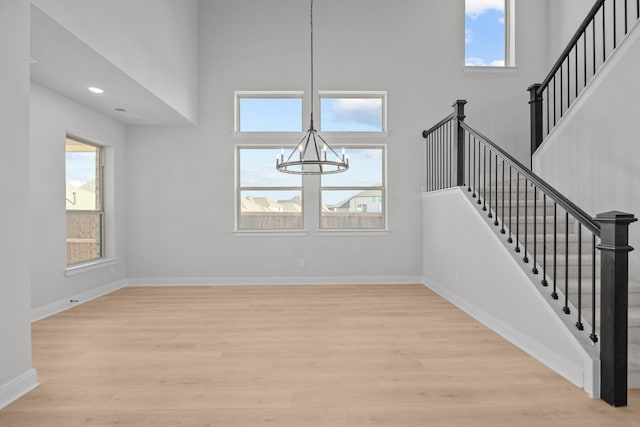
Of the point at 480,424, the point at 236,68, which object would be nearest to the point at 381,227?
the point at 236,68

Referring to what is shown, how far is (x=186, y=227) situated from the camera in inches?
231

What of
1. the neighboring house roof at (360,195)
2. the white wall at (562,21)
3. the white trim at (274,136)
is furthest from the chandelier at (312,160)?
the white wall at (562,21)

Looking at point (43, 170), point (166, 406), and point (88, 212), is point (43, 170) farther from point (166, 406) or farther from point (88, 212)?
point (166, 406)

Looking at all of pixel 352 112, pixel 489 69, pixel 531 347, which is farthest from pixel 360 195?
pixel 531 347

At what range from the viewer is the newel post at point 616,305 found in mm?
2174

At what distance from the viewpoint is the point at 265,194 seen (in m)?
6.05

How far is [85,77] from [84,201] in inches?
76.0

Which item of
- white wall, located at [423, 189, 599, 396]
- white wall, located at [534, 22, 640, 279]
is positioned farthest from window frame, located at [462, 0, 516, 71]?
white wall, located at [423, 189, 599, 396]

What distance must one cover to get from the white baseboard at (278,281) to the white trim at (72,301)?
1.22 ft

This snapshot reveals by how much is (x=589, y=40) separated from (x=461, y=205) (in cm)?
303

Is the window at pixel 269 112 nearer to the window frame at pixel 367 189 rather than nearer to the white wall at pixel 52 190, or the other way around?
the window frame at pixel 367 189

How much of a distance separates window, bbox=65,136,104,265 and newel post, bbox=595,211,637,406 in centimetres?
530

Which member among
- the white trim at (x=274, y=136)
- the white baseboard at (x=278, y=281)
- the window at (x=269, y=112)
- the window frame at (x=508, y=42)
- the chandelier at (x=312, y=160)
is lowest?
the white baseboard at (x=278, y=281)

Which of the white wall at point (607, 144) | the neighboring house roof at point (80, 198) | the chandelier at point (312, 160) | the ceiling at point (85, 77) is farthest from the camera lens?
the neighboring house roof at point (80, 198)
